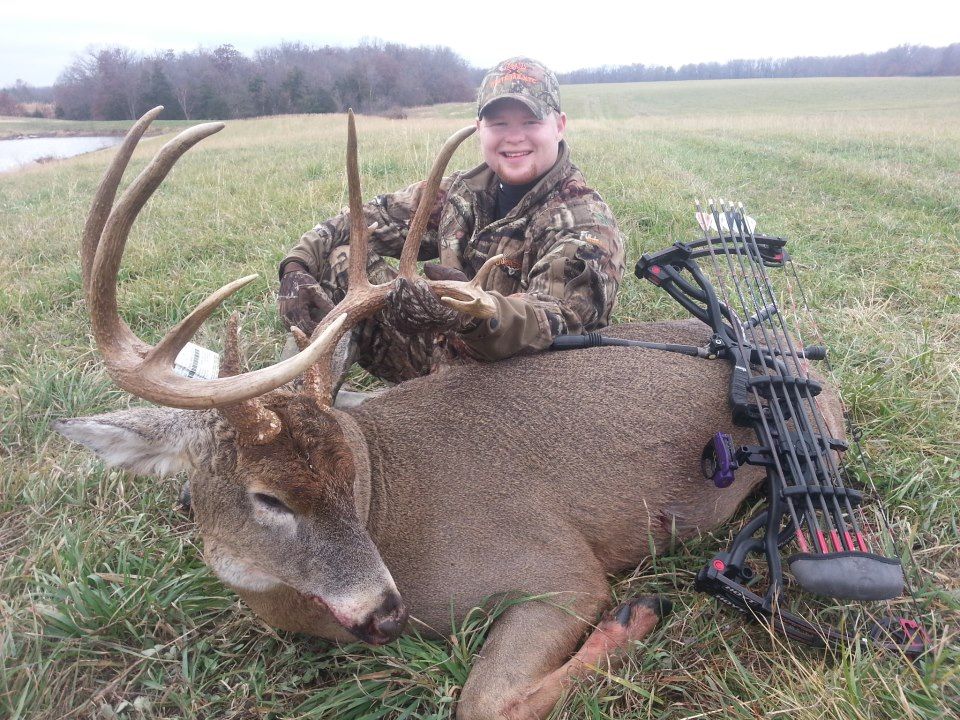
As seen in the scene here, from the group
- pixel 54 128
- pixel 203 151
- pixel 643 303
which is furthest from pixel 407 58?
pixel 643 303

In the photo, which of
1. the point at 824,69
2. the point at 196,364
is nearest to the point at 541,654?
the point at 196,364

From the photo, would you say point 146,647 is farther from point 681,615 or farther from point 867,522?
point 867,522

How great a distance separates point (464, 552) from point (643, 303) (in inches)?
115

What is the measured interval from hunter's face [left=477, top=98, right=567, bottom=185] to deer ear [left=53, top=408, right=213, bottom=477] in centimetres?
233

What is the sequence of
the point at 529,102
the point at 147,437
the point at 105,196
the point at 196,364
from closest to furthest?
the point at 105,196 < the point at 147,437 < the point at 196,364 < the point at 529,102

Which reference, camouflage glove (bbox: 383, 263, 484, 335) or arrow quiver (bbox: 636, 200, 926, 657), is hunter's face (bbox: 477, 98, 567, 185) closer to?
arrow quiver (bbox: 636, 200, 926, 657)

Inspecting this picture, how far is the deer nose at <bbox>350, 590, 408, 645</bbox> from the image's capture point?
2020mm

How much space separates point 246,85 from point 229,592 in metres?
37.2

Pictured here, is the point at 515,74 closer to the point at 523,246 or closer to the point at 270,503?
the point at 523,246

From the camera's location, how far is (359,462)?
8.13 feet

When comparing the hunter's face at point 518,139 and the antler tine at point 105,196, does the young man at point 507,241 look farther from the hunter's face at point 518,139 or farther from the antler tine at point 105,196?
the antler tine at point 105,196

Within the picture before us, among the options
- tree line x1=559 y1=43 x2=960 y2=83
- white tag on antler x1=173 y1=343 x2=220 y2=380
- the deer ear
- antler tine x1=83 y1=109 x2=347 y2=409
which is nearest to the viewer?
antler tine x1=83 y1=109 x2=347 y2=409

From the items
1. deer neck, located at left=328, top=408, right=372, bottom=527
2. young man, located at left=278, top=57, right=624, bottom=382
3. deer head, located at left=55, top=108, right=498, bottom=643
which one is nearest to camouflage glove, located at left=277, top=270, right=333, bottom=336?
young man, located at left=278, top=57, right=624, bottom=382

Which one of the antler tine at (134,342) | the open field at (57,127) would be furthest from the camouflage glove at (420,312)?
the open field at (57,127)
